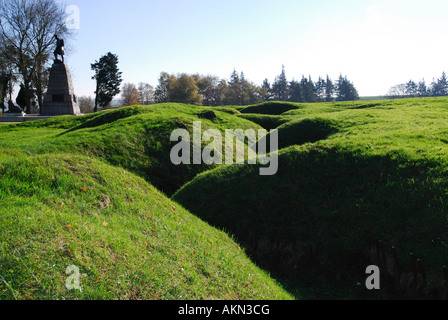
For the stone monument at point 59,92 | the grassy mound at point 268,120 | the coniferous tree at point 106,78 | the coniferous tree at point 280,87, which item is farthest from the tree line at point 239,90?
the grassy mound at point 268,120

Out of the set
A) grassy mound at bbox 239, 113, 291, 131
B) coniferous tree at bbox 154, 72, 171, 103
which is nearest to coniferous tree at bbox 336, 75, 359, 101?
coniferous tree at bbox 154, 72, 171, 103

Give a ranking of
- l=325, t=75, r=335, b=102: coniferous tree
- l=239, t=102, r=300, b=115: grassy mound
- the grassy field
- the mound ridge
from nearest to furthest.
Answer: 1. the grassy field
2. the mound ridge
3. l=239, t=102, r=300, b=115: grassy mound
4. l=325, t=75, r=335, b=102: coniferous tree

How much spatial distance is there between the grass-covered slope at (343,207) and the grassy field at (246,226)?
3cm

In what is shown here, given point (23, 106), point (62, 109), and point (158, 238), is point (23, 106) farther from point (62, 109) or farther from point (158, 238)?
point (158, 238)

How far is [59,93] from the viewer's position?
3466 cm

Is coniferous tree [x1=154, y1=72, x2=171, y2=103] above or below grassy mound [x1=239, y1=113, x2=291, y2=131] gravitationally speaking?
above

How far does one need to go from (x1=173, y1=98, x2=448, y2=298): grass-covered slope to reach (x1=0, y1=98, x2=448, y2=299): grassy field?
0.03 meters

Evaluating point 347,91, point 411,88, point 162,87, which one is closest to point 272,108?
point 162,87

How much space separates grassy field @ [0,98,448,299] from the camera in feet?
13.4

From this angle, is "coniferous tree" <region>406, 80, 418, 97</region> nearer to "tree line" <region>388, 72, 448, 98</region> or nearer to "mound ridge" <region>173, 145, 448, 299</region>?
"tree line" <region>388, 72, 448, 98</region>

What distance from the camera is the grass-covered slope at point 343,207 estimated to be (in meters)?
5.36

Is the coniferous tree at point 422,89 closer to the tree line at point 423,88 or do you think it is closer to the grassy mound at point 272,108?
the tree line at point 423,88

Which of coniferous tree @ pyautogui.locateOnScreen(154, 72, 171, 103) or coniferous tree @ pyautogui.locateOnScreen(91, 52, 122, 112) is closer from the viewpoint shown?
coniferous tree @ pyautogui.locateOnScreen(91, 52, 122, 112)
